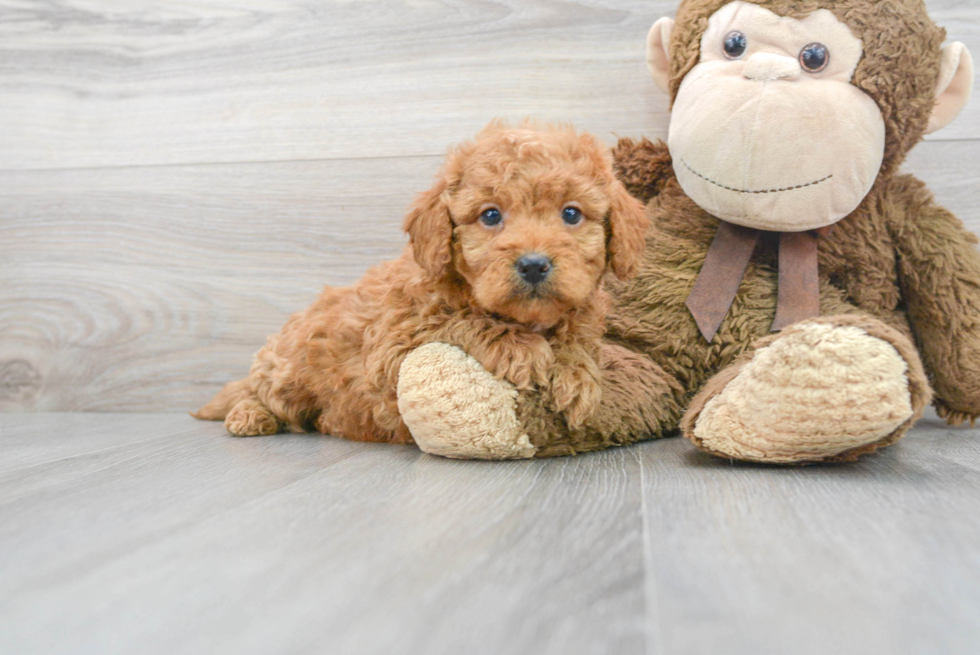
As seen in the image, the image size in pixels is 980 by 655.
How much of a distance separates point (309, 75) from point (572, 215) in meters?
0.91

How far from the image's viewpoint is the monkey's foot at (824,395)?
2.73 ft

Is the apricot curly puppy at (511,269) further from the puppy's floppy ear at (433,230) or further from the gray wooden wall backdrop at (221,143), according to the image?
the gray wooden wall backdrop at (221,143)

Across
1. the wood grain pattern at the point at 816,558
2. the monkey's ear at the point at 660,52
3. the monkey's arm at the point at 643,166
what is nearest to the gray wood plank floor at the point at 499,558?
the wood grain pattern at the point at 816,558

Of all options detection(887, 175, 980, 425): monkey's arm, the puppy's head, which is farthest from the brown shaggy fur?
the puppy's head

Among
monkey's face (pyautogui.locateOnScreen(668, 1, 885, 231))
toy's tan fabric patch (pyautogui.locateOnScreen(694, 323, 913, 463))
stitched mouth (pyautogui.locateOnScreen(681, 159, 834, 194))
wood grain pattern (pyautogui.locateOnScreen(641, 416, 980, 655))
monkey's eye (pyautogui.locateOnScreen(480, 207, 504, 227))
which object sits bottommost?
wood grain pattern (pyautogui.locateOnScreen(641, 416, 980, 655))

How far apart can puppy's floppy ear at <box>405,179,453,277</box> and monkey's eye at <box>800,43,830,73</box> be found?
564 millimetres

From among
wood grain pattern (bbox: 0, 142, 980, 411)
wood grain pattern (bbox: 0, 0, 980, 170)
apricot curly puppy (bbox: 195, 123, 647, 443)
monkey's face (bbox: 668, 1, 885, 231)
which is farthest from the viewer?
wood grain pattern (bbox: 0, 142, 980, 411)

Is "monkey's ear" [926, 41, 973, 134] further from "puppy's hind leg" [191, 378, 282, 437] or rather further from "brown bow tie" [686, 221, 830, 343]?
"puppy's hind leg" [191, 378, 282, 437]

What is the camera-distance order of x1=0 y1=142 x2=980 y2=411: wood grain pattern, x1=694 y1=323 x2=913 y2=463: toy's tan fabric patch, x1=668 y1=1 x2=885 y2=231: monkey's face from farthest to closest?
x1=0 y1=142 x2=980 y2=411: wood grain pattern < x1=668 y1=1 x2=885 y2=231: monkey's face < x1=694 y1=323 x2=913 y2=463: toy's tan fabric patch

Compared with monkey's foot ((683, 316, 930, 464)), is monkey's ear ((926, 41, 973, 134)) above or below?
above

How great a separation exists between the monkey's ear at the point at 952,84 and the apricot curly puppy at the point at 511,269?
53 cm

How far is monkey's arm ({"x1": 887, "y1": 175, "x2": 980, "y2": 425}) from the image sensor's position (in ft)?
3.84

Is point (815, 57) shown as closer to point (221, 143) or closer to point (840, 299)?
point (840, 299)

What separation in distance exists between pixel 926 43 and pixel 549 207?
64cm
